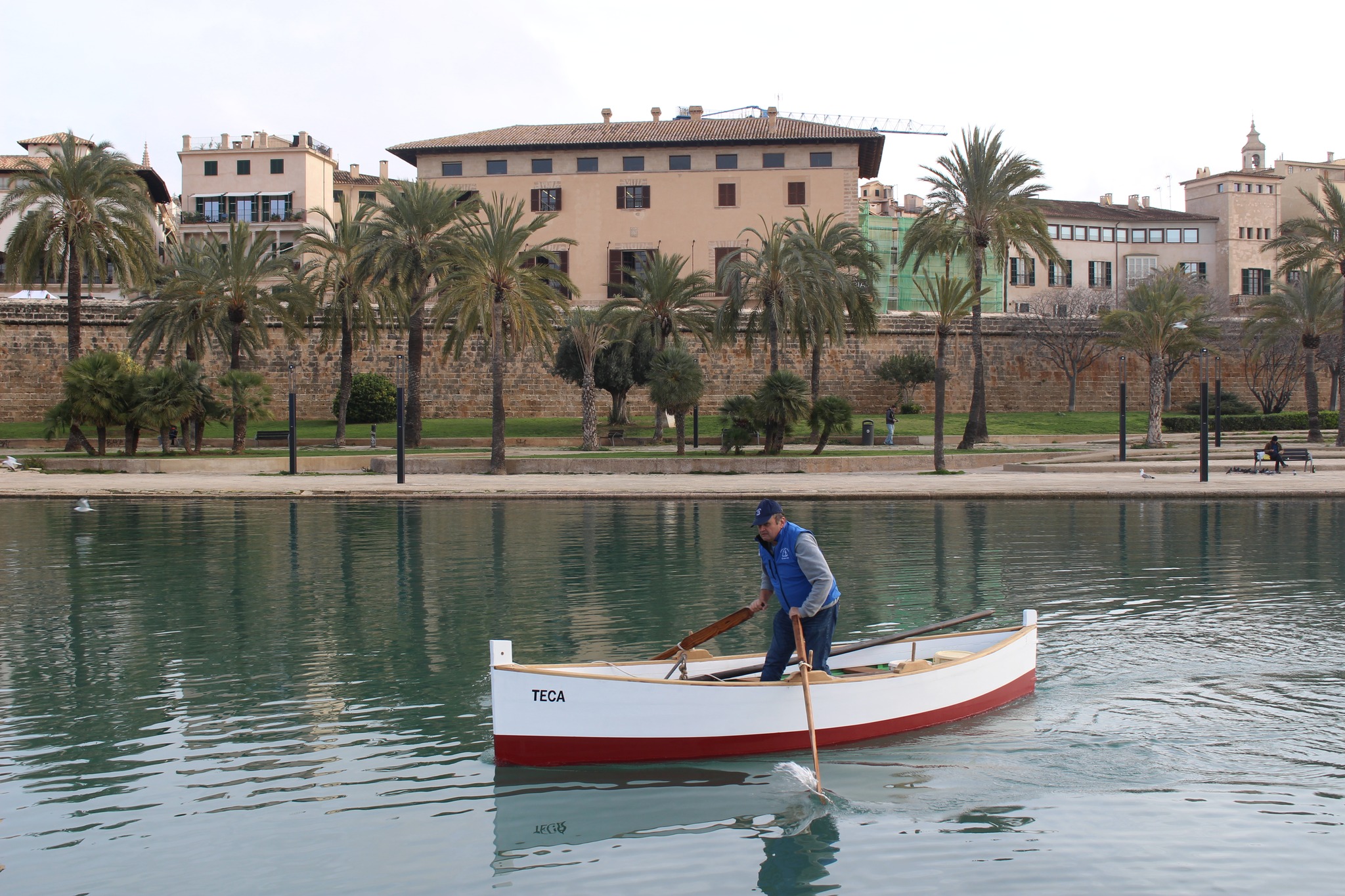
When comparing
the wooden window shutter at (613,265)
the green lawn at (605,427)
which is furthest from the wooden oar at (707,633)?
the wooden window shutter at (613,265)

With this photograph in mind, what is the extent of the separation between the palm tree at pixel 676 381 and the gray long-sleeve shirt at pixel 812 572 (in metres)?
25.4

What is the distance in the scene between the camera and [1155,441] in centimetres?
3756

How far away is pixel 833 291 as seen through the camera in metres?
35.2

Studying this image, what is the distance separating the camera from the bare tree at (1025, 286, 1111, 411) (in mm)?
51812

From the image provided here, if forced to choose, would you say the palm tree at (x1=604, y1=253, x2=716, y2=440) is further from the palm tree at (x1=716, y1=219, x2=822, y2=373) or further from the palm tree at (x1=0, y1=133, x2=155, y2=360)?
the palm tree at (x1=0, y1=133, x2=155, y2=360)

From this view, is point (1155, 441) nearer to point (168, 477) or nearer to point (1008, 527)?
A: point (1008, 527)

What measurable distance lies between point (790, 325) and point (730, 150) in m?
26.7

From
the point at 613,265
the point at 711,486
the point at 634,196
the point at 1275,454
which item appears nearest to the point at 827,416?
the point at 711,486

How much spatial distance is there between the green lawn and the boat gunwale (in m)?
31.3

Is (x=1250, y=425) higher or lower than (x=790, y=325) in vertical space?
lower

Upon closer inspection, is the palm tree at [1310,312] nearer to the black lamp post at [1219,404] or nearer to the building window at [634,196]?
the black lamp post at [1219,404]

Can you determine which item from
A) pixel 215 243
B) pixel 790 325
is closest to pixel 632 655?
pixel 790 325

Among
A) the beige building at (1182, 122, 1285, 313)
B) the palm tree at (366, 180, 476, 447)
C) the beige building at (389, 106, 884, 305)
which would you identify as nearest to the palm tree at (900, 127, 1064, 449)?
the palm tree at (366, 180, 476, 447)

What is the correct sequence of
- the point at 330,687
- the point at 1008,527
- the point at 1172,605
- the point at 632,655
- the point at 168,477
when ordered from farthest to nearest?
the point at 168,477
the point at 1008,527
the point at 1172,605
the point at 632,655
the point at 330,687
